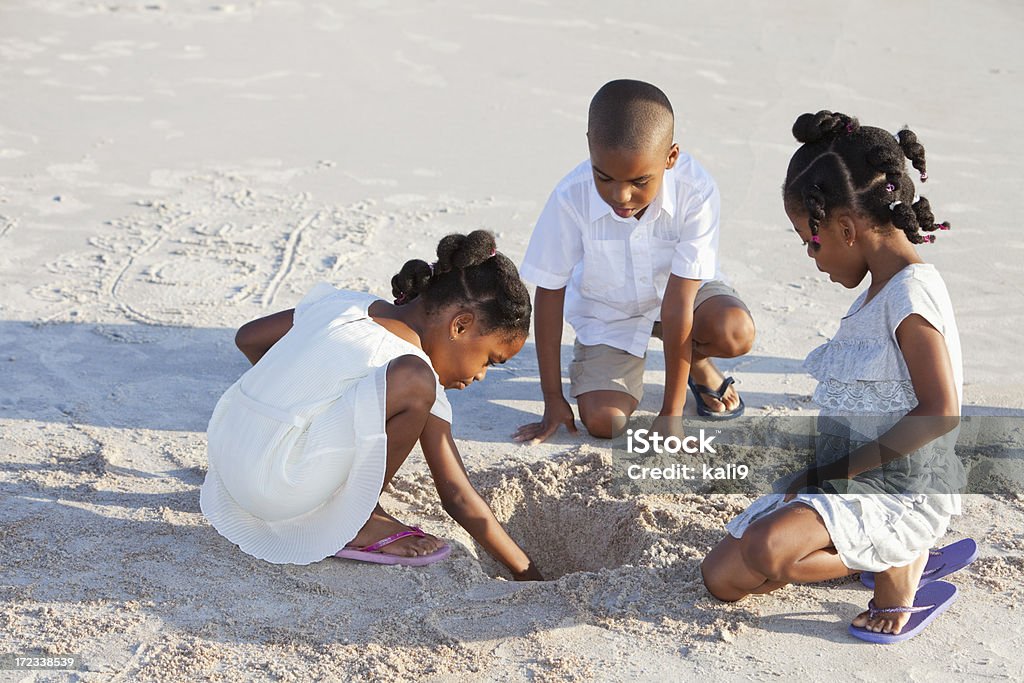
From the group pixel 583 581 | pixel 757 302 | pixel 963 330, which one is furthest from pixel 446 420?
pixel 963 330

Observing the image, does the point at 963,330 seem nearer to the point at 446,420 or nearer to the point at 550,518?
the point at 550,518

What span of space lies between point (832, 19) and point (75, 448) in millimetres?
6230

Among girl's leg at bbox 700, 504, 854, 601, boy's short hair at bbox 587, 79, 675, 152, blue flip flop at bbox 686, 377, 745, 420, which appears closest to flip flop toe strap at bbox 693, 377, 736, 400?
blue flip flop at bbox 686, 377, 745, 420

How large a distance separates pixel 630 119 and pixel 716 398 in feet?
3.50

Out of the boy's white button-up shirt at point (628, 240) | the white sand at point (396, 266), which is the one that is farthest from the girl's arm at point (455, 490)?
the boy's white button-up shirt at point (628, 240)

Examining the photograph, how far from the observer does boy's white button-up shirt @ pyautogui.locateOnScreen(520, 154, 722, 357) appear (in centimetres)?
349

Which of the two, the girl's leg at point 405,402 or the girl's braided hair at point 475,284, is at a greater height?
the girl's braided hair at point 475,284

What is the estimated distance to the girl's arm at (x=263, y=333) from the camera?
329 cm

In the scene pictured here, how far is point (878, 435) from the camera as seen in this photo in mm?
2697

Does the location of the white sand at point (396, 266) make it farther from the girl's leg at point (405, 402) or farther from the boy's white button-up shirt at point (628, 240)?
the boy's white button-up shirt at point (628, 240)

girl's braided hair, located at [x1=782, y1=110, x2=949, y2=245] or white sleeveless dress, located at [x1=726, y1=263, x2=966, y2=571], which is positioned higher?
girl's braided hair, located at [x1=782, y1=110, x2=949, y2=245]

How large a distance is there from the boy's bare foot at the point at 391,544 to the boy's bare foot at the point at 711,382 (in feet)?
3.97

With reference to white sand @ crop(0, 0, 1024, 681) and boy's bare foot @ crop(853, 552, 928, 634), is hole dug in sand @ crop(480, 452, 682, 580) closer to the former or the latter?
white sand @ crop(0, 0, 1024, 681)

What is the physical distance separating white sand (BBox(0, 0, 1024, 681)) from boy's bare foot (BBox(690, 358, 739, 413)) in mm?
81
